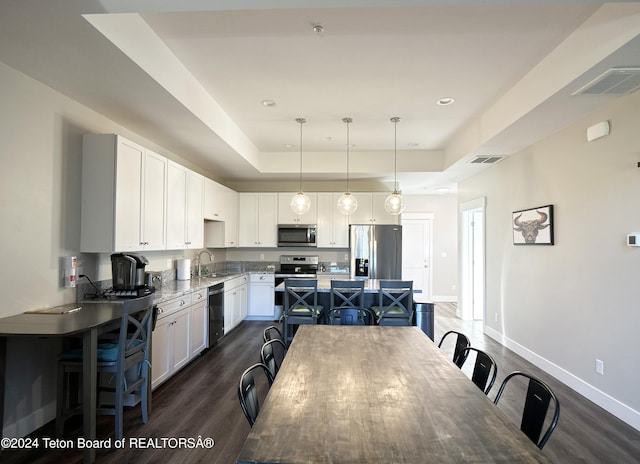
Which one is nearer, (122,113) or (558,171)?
(122,113)

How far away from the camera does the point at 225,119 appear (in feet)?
13.3

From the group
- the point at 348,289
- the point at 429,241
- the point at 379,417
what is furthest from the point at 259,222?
the point at 379,417

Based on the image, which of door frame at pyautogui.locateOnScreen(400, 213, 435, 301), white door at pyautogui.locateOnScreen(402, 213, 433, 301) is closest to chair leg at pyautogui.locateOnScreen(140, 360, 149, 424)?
white door at pyautogui.locateOnScreen(402, 213, 433, 301)

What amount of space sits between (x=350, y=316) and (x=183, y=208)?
98.1 inches

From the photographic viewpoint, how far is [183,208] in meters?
4.16

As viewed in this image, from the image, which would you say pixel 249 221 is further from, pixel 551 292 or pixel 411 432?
pixel 411 432

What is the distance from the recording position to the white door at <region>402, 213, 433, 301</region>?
8.06 m

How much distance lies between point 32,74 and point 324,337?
9.43 ft

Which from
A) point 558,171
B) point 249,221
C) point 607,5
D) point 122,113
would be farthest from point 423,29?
point 249,221

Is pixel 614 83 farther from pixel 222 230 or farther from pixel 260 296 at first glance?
pixel 260 296

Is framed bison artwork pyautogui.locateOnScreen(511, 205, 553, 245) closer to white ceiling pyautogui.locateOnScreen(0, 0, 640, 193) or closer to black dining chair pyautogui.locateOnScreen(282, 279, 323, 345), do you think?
white ceiling pyautogui.locateOnScreen(0, 0, 640, 193)

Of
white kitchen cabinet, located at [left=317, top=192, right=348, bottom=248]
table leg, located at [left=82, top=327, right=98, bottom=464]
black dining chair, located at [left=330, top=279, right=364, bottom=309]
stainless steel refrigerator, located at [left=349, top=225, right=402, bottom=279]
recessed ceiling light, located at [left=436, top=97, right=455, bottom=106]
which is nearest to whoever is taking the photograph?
table leg, located at [left=82, top=327, right=98, bottom=464]

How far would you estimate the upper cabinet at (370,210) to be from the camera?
6273 millimetres

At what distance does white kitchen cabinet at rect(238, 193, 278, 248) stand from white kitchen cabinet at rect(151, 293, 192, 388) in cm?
275
